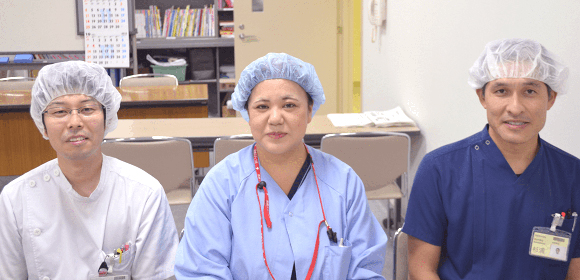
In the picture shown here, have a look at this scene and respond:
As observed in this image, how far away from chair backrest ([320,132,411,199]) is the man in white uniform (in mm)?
1290

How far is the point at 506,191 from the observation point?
55.6 inches

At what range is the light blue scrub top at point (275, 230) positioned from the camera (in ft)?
4.21

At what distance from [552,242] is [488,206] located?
0.19 meters

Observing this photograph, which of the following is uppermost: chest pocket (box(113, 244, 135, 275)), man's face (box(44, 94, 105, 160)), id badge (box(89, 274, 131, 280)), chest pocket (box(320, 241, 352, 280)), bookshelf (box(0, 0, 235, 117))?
bookshelf (box(0, 0, 235, 117))

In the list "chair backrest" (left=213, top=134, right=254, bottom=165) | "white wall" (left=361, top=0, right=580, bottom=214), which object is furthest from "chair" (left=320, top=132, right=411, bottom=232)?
"chair backrest" (left=213, top=134, right=254, bottom=165)

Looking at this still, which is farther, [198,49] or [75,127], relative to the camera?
[198,49]

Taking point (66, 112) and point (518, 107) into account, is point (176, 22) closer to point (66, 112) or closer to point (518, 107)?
point (66, 112)

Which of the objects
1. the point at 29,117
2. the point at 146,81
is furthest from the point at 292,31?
the point at 29,117

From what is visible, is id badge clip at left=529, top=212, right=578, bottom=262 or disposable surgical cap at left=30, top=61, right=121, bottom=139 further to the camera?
disposable surgical cap at left=30, top=61, right=121, bottom=139

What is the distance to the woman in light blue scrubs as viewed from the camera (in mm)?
1286

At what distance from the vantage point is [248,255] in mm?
1283

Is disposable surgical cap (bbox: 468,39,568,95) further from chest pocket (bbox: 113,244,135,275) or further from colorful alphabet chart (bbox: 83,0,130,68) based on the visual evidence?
colorful alphabet chart (bbox: 83,0,130,68)

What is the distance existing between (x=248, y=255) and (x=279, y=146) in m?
0.30

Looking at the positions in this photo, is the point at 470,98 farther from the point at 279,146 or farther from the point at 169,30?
the point at 169,30
